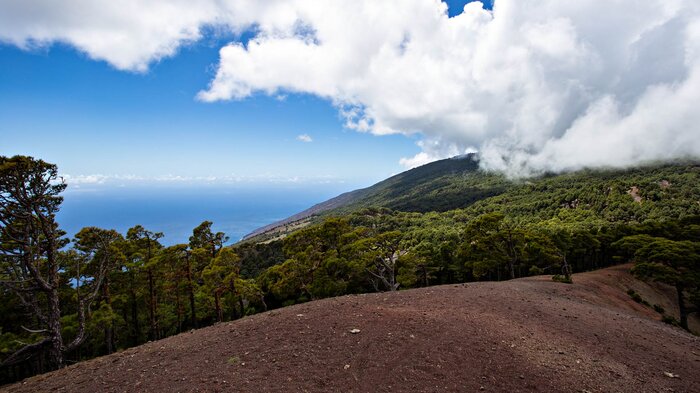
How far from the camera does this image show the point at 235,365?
8.65 m

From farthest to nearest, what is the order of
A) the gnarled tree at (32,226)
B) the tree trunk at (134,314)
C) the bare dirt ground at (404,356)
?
the tree trunk at (134,314)
the gnarled tree at (32,226)
the bare dirt ground at (404,356)

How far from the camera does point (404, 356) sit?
8.82 metres

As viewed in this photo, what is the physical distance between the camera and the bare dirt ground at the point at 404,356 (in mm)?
7887

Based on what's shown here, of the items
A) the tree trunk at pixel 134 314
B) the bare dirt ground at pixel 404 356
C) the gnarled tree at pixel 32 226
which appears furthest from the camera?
the tree trunk at pixel 134 314

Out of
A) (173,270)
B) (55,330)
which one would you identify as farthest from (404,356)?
(173,270)

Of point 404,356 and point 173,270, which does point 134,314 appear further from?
point 404,356

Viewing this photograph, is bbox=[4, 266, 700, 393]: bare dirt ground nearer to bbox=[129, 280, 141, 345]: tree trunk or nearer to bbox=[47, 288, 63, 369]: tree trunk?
bbox=[47, 288, 63, 369]: tree trunk

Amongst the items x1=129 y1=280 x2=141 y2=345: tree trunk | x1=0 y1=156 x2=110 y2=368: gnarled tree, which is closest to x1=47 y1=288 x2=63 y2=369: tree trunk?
x1=0 y1=156 x2=110 y2=368: gnarled tree

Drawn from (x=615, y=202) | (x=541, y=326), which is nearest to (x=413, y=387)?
(x=541, y=326)

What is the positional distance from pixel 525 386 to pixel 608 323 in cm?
1009

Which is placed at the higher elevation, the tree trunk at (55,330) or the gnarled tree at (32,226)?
the gnarled tree at (32,226)

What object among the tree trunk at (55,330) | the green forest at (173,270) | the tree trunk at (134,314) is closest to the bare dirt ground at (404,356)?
the tree trunk at (55,330)

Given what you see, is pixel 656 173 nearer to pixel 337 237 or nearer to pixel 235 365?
pixel 337 237

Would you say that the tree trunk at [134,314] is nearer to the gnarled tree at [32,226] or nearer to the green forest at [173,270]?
the green forest at [173,270]
